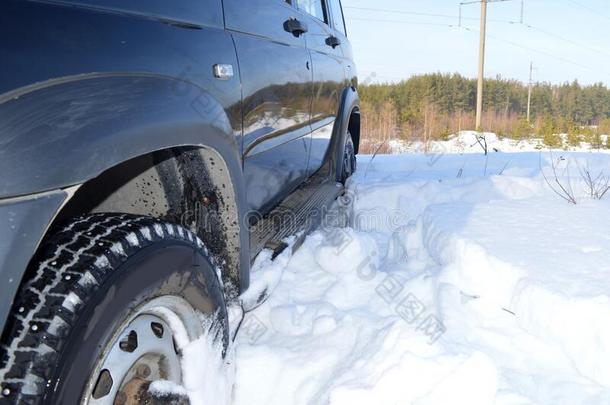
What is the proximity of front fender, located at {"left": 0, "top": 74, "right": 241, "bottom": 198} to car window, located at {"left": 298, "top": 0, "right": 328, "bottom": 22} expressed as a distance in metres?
2.13

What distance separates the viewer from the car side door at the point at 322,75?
3162 mm

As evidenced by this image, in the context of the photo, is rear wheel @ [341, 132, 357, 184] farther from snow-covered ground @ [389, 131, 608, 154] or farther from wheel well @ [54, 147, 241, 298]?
snow-covered ground @ [389, 131, 608, 154]

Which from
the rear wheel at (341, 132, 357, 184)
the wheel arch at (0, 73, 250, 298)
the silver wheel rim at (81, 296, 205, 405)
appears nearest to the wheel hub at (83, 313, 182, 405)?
the silver wheel rim at (81, 296, 205, 405)

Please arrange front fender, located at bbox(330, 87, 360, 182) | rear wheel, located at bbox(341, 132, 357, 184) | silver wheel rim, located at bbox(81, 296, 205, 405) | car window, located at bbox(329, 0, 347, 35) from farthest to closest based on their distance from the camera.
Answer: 1. rear wheel, located at bbox(341, 132, 357, 184)
2. car window, located at bbox(329, 0, 347, 35)
3. front fender, located at bbox(330, 87, 360, 182)
4. silver wheel rim, located at bbox(81, 296, 205, 405)

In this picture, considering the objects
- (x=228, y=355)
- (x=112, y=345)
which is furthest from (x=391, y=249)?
(x=112, y=345)

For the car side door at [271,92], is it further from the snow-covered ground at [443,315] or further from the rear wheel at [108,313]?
the rear wheel at [108,313]

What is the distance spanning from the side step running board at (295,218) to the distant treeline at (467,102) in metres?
42.1

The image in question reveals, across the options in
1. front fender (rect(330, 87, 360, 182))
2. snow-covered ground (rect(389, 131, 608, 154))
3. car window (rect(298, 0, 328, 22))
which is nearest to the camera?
car window (rect(298, 0, 328, 22))

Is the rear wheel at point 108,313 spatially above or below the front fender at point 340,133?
below

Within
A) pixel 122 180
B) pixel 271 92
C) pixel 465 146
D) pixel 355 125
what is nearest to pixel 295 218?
pixel 271 92

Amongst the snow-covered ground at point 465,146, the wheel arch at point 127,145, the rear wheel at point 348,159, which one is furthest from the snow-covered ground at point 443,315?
the snow-covered ground at point 465,146

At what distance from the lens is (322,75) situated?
3314mm

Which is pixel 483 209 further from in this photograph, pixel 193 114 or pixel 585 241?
pixel 193 114

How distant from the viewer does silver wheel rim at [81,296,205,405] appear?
1.14 m
